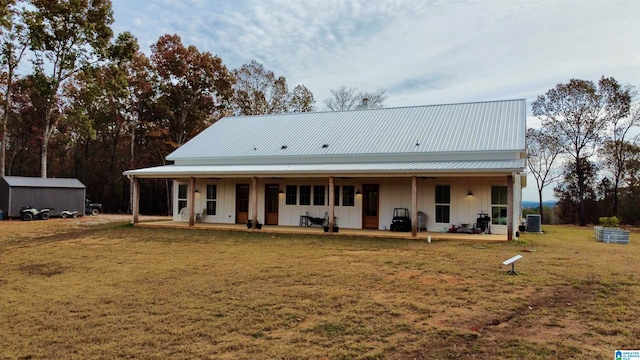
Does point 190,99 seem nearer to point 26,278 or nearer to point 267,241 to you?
point 267,241

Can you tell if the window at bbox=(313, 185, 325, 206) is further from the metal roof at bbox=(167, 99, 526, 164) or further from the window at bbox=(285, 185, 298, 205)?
the metal roof at bbox=(167, 99, 526, 164)

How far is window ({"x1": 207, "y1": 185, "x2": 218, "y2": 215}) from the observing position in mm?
18328

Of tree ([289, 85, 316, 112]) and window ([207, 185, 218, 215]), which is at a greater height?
tree ([289, 85, 316, 112])

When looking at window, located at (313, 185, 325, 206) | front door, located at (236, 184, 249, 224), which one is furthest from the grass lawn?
front door, located at (236, 184, 249, 224)

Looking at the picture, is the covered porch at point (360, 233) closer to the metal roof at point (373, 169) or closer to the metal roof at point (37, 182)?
the metal roof at point (373, 169)

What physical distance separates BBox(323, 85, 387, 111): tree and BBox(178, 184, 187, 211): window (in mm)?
17385

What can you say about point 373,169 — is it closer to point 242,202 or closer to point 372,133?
point 372,133

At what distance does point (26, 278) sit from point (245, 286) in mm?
4129

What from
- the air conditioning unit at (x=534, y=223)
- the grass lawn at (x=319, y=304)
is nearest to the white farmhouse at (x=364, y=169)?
the air conditioning unit at (x=534, y=223)

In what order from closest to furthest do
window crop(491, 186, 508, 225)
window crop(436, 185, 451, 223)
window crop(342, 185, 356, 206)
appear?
window crop(491, 186, 508, 225), window crop(436, 185, 451, 223), window crop(342, 185, 356, 206)

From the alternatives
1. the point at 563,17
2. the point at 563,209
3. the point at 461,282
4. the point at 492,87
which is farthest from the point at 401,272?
the point at 563,209

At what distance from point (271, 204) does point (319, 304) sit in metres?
12.1

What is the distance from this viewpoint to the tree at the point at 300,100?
33594mm

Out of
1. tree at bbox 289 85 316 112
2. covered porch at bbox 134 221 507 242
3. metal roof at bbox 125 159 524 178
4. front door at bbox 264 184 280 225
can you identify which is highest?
tree at bbox 289 85 316 112
